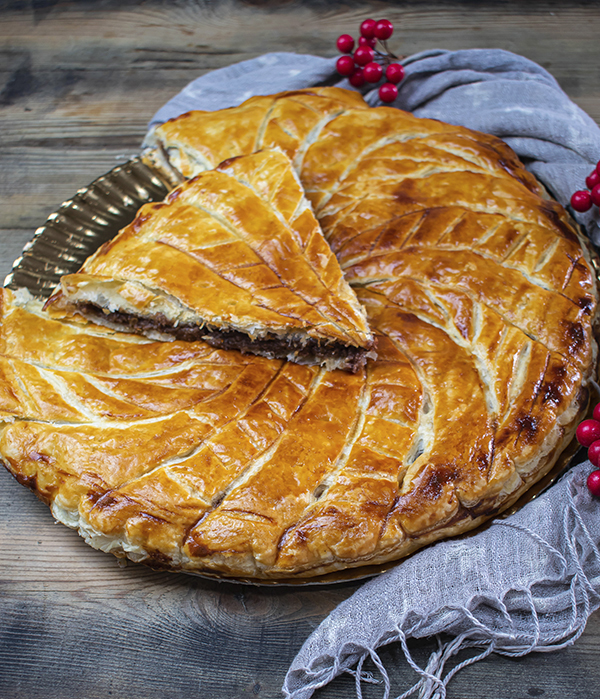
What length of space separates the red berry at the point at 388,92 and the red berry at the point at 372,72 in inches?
2.7

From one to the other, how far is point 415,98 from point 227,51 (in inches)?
57.8

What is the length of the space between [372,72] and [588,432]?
2186mm

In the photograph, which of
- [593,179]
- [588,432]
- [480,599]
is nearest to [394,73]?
[593,179]

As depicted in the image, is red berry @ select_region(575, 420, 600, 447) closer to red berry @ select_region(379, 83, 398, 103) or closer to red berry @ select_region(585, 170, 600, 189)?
red berry @ select_region(585, 170, 600, 189)

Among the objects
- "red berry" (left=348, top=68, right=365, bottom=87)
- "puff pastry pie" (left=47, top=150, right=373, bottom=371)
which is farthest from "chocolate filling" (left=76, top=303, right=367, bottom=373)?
"red berry" (left=348, top=68, right=365, bottom=87)

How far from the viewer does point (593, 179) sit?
9.23ft

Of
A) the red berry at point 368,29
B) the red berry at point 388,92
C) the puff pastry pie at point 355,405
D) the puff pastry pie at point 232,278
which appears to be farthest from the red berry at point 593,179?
the red berry at point 368,29

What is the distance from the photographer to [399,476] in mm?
2146

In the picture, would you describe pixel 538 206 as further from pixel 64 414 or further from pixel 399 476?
pixel 64 414

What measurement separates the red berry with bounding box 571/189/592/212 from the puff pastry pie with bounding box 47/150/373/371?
3.69 feet

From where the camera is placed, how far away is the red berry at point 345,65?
137 inches

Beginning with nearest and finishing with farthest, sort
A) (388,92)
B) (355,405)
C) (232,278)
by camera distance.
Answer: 1. (355,405)
2. (232,278)
3. (388,92)

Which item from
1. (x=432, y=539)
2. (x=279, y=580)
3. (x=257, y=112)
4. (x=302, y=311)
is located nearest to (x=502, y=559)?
(x=432, y=539)

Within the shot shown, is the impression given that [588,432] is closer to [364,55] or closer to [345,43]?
[364,55]
